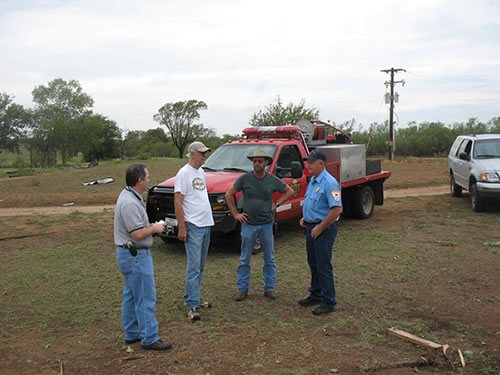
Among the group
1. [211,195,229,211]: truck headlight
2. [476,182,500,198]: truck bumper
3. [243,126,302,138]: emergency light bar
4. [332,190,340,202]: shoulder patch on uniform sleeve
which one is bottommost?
[476,182,500,198]: truck bumper

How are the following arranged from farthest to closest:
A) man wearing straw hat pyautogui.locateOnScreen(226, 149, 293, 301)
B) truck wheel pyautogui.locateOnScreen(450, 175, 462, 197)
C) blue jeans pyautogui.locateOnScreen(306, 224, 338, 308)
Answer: truck wheel pyautogui.locateOnScreen(450, 175, 462, 197)
man wearing straw hat pyautogui.locateOnScreen(226, 149, 293, 301)
blue jeans pyautogui.locateOnScreen(306, 224, 338, 308)

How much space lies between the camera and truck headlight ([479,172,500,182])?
11180 mm

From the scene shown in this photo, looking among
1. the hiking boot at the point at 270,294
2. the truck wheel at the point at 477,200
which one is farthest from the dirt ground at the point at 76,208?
the hiking boot at the point at 270,294

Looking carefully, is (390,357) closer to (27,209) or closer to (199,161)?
(199,161)

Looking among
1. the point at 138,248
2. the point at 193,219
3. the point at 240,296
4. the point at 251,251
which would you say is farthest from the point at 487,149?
the point at 138,248

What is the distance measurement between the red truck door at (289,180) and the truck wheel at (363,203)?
2.26 meters

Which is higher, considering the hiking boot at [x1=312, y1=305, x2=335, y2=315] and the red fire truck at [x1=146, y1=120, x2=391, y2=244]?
the red fire truck at [x1=146, y1=120, x2=391, y2=244]

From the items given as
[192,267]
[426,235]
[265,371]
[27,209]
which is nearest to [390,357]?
[265,371]

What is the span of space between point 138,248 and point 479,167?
10.1 m

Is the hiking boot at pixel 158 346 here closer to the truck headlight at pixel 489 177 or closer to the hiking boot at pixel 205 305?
the hiking boot at pixel 205 305

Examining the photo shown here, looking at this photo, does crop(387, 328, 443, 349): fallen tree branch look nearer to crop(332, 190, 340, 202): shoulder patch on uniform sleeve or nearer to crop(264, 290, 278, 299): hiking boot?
crop(332, 190, 340, 202): shoulder patch on uniform sleeve

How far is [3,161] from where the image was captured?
147ft

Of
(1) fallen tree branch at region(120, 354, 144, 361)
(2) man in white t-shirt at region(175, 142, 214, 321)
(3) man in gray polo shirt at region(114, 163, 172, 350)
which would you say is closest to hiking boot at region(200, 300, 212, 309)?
(2) man in white t-shirt at region(175, 142, 214, 321)

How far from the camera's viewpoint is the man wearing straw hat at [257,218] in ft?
18.5
